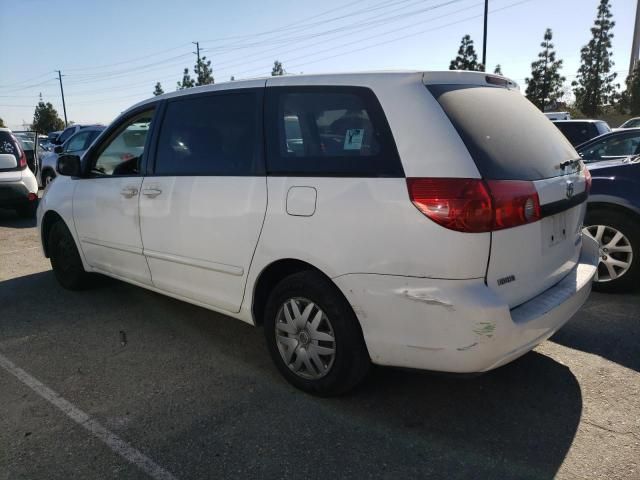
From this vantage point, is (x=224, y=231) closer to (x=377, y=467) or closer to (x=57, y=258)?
(x=377, y=467)

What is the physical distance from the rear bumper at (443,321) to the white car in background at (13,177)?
8562 mm

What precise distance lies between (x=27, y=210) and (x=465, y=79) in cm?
962

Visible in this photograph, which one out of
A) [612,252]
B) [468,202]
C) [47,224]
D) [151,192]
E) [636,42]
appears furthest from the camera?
[636,42]

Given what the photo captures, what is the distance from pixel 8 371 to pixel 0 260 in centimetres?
381

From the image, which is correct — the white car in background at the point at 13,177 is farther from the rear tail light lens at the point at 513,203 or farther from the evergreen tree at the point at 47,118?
the evergreen tree at the point at 47,118

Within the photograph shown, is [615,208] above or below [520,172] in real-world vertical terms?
below

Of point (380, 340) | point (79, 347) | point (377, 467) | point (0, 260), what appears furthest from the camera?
point (0, 260)

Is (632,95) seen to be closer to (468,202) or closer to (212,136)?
(212,136)

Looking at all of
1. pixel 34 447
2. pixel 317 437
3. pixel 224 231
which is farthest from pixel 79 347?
pixel 317 437

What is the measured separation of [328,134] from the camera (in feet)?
9.46

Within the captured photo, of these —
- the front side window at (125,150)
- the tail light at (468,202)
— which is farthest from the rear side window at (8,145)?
the tail light at (468,202)

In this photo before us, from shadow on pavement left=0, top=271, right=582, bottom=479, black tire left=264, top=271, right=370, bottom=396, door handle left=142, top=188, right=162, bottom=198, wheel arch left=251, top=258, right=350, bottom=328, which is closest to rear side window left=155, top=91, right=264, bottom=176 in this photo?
door handle left=142, top=188, right=162, bottom=198

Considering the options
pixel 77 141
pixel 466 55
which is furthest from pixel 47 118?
pixel 77 141

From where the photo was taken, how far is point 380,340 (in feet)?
8.68
